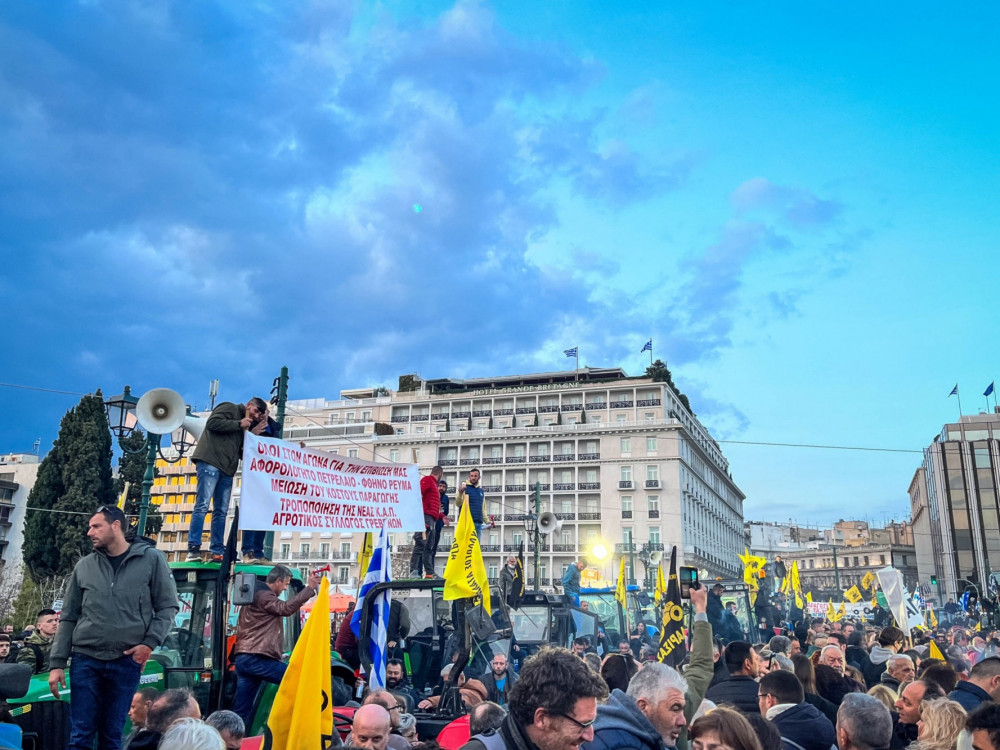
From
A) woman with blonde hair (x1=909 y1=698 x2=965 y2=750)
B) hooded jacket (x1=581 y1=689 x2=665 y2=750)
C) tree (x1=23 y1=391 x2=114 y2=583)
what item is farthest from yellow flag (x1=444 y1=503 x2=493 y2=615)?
tree (x1=23 y1=391 x2=114 y2=583)

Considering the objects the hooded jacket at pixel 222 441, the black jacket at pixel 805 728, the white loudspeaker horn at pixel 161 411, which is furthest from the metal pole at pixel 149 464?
the black jacket at pixel 805 728

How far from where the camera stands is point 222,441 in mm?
8398

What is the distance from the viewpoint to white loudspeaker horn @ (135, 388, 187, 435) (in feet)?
40.3

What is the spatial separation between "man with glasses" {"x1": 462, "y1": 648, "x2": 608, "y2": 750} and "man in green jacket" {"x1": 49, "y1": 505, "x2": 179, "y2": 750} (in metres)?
3.11

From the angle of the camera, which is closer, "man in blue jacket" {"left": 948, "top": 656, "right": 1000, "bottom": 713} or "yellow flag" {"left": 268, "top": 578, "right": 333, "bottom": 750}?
"yellow flag" {"left": 268, "top": 578, "right": 333, "bottom": 750}

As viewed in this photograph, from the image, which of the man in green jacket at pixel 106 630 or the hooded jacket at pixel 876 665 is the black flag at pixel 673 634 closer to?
the hooded jacket at pixel 876 665

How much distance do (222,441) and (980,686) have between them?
22.7 feet

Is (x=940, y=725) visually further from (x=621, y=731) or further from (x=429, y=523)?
(x=429, y=523)

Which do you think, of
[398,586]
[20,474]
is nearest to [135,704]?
[398,586]

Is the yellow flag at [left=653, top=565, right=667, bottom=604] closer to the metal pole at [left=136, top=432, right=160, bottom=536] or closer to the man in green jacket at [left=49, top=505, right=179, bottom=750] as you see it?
the metal pole at [left=136, top=432, right=160, bottom=536]

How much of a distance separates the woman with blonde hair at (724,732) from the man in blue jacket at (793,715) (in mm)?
1044

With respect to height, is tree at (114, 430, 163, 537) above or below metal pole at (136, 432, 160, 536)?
above

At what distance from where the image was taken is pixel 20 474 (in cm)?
9131

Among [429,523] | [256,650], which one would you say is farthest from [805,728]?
[429,523]
